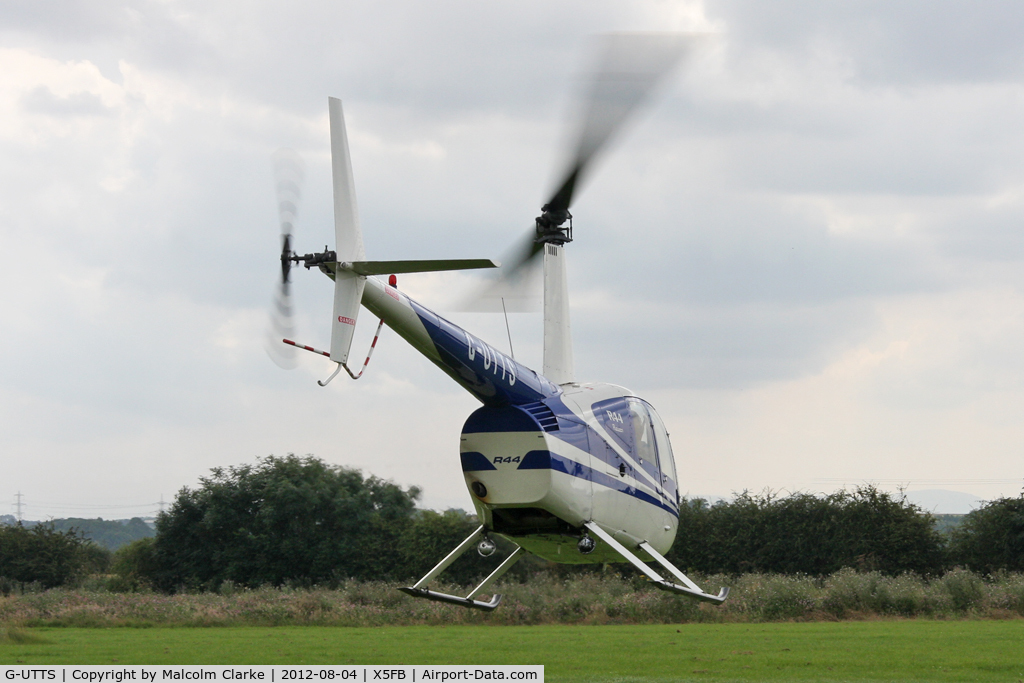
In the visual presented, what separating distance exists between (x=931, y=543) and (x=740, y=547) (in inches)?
322

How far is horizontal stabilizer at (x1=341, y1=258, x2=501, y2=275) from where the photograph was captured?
13.0m

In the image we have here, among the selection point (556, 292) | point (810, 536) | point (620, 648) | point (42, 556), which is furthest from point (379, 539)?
point (556, 292)

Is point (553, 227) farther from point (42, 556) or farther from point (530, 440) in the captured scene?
point (42, 556)

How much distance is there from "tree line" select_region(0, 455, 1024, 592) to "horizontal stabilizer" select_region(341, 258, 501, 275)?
34503mm

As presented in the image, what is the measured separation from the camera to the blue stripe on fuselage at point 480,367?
14.3 metres

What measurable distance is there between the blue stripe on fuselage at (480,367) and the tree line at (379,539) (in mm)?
32077

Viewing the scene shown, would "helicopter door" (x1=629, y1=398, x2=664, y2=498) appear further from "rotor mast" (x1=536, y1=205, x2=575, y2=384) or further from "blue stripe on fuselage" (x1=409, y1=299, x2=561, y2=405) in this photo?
"blue stripe on fuselage" (x1=409, y1=299, x2=561, y2=405)

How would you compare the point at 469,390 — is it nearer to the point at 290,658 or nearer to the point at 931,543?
the point at 290,658

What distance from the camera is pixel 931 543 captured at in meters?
47.2

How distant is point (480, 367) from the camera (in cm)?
1468

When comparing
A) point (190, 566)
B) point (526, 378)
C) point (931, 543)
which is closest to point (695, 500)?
point (931, 543)

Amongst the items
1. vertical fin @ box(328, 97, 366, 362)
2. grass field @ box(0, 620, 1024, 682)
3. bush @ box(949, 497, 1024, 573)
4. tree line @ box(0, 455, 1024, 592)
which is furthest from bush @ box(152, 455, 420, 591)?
vertical fin @ box(328, 97, 366, 362)

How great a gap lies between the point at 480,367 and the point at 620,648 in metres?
18.0

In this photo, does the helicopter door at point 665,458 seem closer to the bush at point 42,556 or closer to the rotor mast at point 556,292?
the rotor mast at point 556,292
